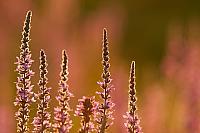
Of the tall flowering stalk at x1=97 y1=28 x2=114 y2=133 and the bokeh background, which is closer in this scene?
the tall flowering stalk at x1=97 y1=28 x2=114 y2=133

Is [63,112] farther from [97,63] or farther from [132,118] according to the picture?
[97,63]

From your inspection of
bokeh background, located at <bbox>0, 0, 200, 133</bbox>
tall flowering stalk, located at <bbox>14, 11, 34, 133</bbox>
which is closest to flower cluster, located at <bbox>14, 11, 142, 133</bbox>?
tall flowering stalk, located at <bbox>14, 11, 34, 133</bbox>

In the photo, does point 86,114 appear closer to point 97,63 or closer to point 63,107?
point 63,107

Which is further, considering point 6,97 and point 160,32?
point 160,32

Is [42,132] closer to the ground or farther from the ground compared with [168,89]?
closer to the ground

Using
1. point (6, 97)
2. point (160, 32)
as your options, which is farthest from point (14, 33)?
point (160, 32)

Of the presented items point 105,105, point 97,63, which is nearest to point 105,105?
point 105,105

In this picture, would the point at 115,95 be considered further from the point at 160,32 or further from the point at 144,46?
the point at 160,32

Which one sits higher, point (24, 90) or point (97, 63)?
point (97, 63)

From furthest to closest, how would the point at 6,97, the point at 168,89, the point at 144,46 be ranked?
the point at 144,46 < the point at 168,89 < the point at 6,97

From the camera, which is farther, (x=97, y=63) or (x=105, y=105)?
(x=97, y=63)

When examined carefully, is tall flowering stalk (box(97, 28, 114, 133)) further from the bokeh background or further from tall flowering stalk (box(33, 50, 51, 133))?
the bokeh background
